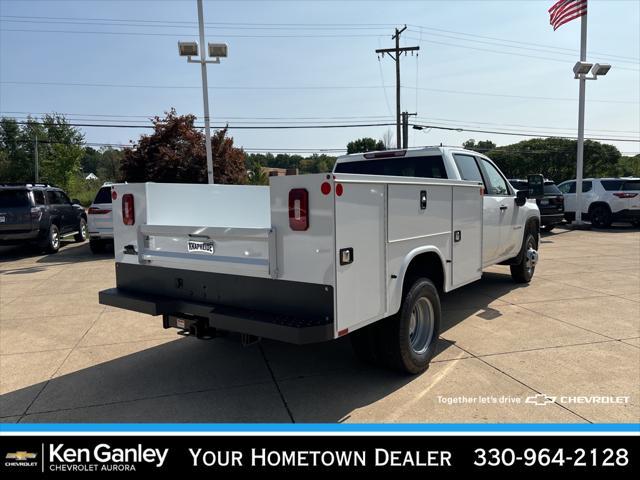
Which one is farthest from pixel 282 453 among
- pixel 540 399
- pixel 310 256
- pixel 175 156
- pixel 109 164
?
pixel 109 164

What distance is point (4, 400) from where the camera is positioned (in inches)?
153

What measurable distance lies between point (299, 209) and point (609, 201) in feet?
61.7

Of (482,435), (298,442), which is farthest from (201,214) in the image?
(482,435)

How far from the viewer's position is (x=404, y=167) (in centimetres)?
566

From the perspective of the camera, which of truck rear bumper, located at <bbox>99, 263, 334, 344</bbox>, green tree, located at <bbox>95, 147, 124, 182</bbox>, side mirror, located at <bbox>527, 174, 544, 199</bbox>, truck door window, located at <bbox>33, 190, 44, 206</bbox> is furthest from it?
green tree, located at <bbox>95, 147, 124, 182</bbox>

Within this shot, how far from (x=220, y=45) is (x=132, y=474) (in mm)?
12991

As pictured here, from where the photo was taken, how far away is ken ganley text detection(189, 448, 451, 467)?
262 centimetres

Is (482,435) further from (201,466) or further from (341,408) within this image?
(201,466)

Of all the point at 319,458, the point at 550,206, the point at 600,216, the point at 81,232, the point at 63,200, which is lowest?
the point at 319,458

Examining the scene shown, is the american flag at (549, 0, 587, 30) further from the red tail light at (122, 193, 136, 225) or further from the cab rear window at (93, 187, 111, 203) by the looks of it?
the red tail light at (122, 193, 136, 225)

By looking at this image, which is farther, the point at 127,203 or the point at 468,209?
the point at 468,209

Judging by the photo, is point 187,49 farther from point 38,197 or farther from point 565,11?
point 565,11

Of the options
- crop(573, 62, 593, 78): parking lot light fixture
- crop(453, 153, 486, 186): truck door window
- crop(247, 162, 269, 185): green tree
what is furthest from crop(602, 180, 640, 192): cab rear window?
crop(247, 162, 269, 185): green tree

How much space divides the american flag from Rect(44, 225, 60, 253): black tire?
812 inches
